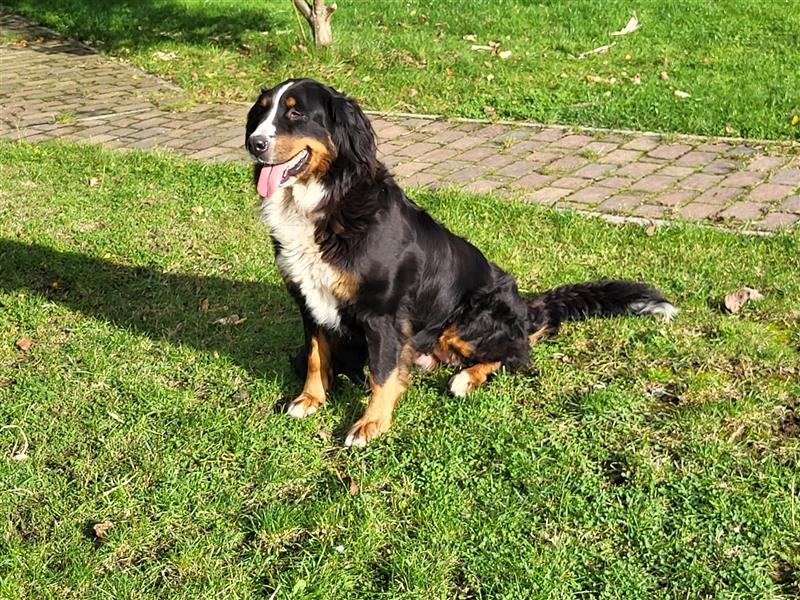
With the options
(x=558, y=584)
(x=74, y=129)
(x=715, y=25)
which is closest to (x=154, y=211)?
(x=74, y=129)

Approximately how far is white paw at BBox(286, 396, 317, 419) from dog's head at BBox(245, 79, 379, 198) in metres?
1.00

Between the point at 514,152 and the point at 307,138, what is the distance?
407cm

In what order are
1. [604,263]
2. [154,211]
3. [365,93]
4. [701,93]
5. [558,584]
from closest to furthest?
1. [558,584]
2. [604,263]
3. [154,211]
4. [701,93]
5. [365,93]

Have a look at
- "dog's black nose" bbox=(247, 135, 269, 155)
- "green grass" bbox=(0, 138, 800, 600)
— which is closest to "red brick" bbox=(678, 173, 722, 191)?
"green grass" bbox=(0, 138, 800, 600)

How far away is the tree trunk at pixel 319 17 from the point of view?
32.3 ft

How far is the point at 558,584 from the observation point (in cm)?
285

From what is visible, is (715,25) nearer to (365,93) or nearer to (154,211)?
(365,93)

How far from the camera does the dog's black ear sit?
3.50 meters

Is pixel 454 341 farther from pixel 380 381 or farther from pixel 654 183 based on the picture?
pixel 654 183

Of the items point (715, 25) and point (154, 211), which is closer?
point (154, 211)

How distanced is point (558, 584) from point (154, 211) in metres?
4.59

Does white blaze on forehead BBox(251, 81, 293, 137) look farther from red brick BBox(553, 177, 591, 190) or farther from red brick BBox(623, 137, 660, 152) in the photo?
red brick BBox(623, 137, 660, 152)

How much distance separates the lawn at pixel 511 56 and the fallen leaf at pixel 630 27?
110mm

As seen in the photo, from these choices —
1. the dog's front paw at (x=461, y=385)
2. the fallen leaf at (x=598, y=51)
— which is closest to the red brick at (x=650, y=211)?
the dog's front paw at (x=461, y=385)
